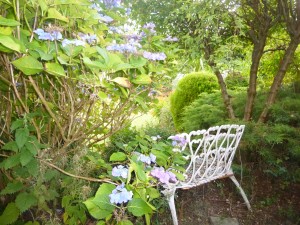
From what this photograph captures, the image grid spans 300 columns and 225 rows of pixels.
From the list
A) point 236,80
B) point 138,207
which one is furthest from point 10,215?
point 236,80

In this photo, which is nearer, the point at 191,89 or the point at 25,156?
the point at 25,156

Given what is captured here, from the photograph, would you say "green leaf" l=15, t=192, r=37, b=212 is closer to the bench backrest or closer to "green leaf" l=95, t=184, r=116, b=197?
"green leaf" l=95, t=184, r=116, b=197

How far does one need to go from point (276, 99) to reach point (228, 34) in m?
0.95

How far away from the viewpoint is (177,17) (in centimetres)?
283

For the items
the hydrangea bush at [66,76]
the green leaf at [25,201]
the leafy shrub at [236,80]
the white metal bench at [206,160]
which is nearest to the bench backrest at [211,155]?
the white metal bench at [206,160]

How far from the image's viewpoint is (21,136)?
117cm

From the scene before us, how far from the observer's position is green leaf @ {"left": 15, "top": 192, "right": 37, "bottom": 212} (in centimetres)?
135

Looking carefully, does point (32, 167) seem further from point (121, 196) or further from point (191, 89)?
point (191, 89)

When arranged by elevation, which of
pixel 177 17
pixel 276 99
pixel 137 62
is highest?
pixel 177 17

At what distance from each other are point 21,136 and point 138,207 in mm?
619

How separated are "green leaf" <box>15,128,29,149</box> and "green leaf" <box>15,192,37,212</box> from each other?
396 millimetres

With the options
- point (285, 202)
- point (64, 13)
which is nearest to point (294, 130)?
point (285, 202)

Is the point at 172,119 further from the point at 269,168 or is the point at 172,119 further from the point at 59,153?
the point at 59,153

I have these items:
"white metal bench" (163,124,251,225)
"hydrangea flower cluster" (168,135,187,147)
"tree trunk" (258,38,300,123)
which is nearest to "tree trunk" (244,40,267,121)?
"tree trunk" (258,38,300,123)
